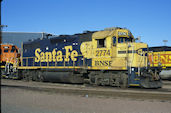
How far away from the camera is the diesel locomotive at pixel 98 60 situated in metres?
12.9

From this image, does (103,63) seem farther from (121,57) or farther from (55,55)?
(55,55)

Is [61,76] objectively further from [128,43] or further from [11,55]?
[11,55]

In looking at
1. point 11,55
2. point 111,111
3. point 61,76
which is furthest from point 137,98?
point 11,55

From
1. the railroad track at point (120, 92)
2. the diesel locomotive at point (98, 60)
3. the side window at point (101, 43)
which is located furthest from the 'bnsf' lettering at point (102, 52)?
the railroad track at point (120, 92)

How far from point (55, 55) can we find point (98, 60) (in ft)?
15.4

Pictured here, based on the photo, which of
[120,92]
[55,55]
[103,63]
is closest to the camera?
[120,92]

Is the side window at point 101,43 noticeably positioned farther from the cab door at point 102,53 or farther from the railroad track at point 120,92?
the railroad track at point 120,92

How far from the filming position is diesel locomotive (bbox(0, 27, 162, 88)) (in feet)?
42.4

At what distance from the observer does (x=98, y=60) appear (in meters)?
14.4

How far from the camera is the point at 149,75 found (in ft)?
41.1

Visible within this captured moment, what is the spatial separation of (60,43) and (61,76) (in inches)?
110

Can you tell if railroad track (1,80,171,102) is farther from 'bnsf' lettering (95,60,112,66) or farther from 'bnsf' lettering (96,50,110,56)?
'bnsf' lettering (96,50,110,56)

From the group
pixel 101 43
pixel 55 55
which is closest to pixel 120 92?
pixel 101 43

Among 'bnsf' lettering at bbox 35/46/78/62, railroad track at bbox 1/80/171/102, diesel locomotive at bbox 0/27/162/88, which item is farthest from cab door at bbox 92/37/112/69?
'bnsf' lettering at bbox 35/46/78/62
